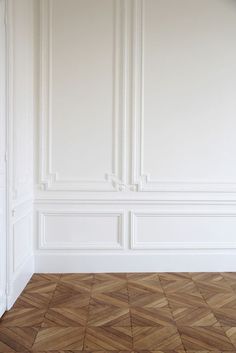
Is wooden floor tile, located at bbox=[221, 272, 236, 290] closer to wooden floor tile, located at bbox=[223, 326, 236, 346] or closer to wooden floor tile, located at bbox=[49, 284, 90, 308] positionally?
wooden floor tile, located at bbox=[223, 326, 236, 346]

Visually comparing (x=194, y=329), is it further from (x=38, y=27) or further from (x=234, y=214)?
(x=38, y=27)

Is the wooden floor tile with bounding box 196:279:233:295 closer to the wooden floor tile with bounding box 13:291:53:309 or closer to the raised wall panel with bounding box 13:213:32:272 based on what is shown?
the wooden floor tile with bounding box 13:291:53:309

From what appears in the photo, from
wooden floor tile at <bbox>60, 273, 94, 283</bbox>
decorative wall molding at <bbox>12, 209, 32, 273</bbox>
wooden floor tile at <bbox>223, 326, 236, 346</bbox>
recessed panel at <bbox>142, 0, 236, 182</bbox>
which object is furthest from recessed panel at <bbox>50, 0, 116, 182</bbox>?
wooden floor tile at <bbox>223, 326, 236, 346</bbox>

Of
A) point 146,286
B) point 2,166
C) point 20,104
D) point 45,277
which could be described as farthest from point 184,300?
point 20,104

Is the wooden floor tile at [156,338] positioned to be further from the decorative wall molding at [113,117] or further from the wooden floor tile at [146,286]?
the decorative wall molding at [113,117]

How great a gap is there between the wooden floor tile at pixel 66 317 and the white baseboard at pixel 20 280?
301mm

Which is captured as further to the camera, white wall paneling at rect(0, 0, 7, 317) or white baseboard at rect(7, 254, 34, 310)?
white baseboard at rect(7, 254, 34, 310)

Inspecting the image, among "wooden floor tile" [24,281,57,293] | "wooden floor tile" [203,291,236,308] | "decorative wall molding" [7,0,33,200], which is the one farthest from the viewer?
"wooden floor tile" [24,281,57,293]

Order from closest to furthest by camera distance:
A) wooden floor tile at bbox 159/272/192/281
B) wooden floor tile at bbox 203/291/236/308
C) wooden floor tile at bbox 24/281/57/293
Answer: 1. wooden floor tile at bbox 203/291/236/308
2. wooden floor tile at bbox 24/281/57/293
3. wooden floor tile at bbox 159/272/192/281

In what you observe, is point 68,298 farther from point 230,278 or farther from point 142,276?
point 230,278

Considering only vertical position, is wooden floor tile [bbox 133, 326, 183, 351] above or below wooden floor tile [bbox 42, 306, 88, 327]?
below

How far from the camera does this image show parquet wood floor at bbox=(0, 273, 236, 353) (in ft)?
6.77

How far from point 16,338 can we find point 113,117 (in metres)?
1.98

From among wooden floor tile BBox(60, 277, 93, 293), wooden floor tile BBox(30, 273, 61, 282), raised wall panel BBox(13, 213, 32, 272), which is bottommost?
wooden floor tile BBox(60, 277, 93, 293)
